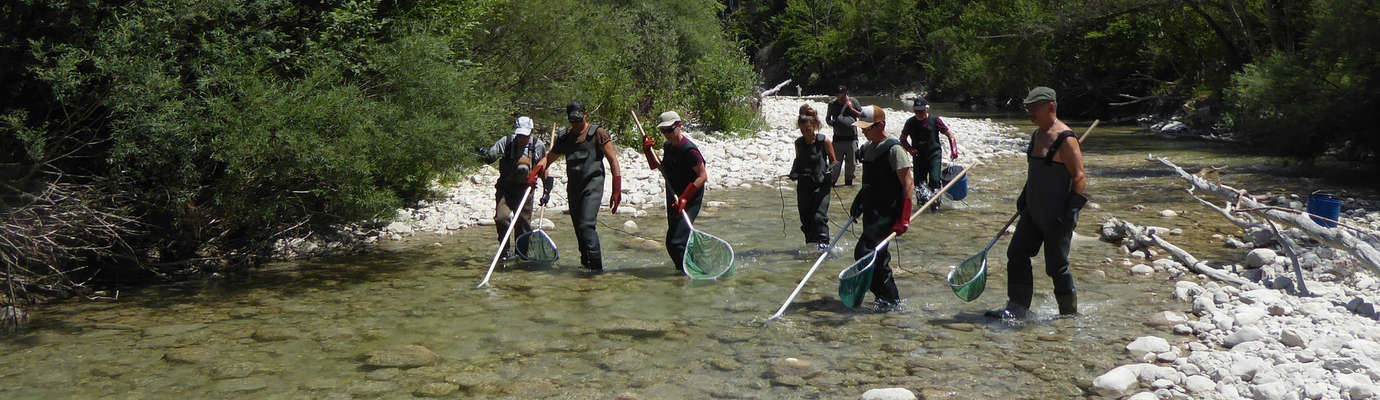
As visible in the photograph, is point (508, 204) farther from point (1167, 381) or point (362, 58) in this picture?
point (1167, 381)

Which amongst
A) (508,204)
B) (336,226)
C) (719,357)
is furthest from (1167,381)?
(336,226)

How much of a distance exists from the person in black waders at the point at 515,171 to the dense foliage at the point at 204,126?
0.62m

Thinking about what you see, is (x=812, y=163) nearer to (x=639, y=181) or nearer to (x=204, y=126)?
(x=204, y=126)

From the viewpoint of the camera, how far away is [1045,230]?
712 cm

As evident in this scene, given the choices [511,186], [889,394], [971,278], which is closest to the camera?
[889,394]

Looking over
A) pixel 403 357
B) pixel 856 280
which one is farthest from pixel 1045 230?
pixel 403 357

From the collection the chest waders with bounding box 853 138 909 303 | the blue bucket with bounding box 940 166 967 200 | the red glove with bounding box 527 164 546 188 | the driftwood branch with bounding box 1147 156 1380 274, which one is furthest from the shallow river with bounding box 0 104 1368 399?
the blue bucket with bounding box 940 166 967 200

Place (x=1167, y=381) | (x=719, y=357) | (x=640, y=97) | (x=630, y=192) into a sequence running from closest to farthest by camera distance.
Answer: (x=1167, y=381)
(x=719, y=357)
(x=630, y=192)
(x=640, y=97)

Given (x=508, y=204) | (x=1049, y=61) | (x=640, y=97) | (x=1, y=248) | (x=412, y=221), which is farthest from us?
(x=1049, y=61)

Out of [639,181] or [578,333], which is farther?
[639,181]

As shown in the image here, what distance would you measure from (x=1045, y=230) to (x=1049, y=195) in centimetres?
27

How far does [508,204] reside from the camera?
10.4m

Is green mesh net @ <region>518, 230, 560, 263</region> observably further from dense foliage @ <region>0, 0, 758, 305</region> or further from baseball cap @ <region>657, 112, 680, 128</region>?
baseball cap @ <region>657, 112, 680, 128</region>

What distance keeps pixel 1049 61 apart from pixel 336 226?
30.1 metres
